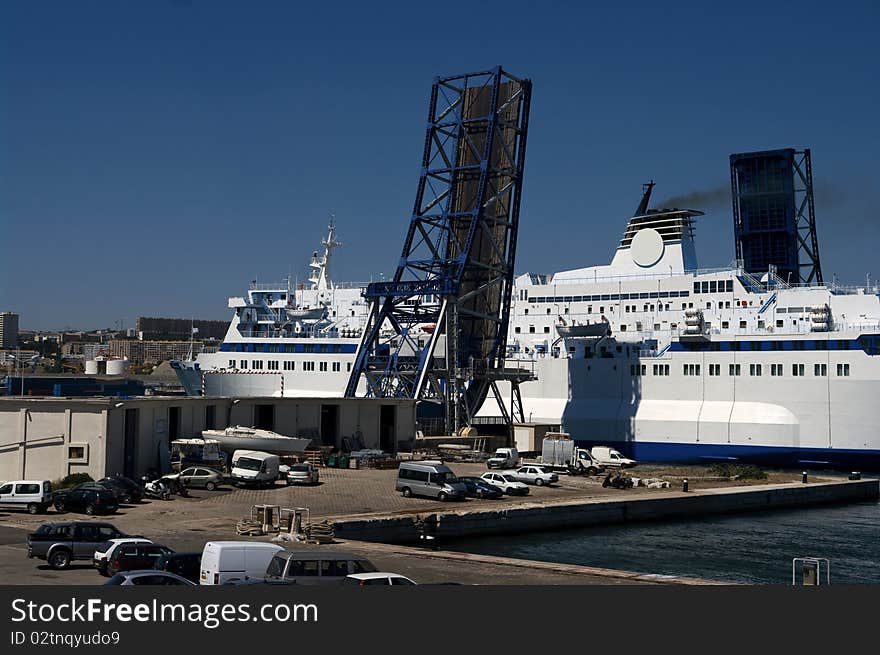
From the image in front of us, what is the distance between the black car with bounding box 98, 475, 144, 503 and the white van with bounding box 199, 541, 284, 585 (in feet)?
35.4

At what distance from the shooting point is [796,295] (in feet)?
160

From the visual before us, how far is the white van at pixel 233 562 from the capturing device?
41.5ft

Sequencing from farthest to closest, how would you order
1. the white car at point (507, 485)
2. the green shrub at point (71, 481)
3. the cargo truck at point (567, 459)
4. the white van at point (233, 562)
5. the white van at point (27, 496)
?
the cargo truck at point (567, 459) → the white car at point (507, 485) → the green shrub at point (71, 481) → the white van at point (27, 496) → the white van at point (233, 562)

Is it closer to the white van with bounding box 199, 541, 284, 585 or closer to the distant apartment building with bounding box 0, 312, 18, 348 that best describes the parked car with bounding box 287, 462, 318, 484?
the white van with bounding box 199, 541, 284, 585

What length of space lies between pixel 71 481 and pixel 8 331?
602 ft

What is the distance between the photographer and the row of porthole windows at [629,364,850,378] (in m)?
44.0

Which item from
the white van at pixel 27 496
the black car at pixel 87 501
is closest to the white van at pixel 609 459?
the black car at pixel 87 501

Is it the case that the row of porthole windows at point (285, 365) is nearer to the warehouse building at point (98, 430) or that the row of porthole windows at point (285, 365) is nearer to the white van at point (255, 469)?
the warehouse building at point (98, 430)

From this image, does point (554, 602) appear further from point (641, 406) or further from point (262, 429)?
point (641, 406)

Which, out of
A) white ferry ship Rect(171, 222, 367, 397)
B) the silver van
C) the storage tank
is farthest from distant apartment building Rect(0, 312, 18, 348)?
the silver van

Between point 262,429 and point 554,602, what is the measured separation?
87.8 ft

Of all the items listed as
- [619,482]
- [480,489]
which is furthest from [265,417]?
[619,482]

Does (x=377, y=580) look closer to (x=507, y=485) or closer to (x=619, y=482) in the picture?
(x=507, y=485)

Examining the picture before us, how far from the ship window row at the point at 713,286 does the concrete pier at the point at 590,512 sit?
1714cm
